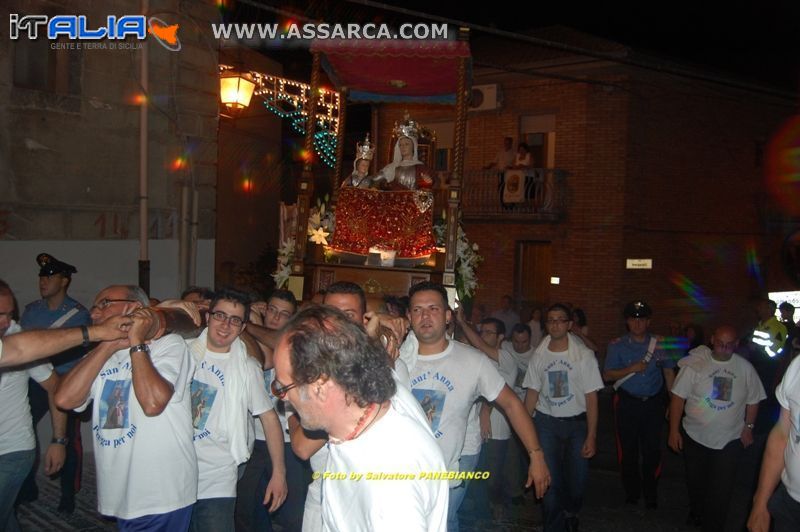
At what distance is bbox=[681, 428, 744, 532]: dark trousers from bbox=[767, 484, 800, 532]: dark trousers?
180 cm

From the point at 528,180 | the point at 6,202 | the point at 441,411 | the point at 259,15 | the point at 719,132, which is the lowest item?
the point at 441,411

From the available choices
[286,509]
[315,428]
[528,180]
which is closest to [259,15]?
[528,180]

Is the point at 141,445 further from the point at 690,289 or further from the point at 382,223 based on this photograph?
the point at 690,289

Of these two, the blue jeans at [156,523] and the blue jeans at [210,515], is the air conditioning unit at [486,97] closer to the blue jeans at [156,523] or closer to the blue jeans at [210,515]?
the blue jeans at [210,515]

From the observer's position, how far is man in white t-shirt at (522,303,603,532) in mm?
6496

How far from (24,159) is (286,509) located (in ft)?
17.5

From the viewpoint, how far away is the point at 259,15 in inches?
597

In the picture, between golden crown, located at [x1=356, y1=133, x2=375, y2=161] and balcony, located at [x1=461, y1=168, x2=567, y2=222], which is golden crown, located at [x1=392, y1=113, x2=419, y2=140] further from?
balcony, located at [x1=461, y1=168, x2=567, y2=222]

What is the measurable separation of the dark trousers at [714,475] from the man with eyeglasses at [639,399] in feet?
2.82

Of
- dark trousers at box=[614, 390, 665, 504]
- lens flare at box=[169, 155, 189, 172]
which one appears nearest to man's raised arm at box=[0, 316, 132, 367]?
dark trousers at box=[614, 390, 665, 504]

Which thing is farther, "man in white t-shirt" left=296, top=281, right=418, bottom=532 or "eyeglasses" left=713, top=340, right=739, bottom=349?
"eyeglasses" left=713, top=340, right=739, bottom=349

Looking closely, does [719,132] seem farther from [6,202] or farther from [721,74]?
[6,202]

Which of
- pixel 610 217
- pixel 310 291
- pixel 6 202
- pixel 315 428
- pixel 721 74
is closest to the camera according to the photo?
A: pixel 315 428

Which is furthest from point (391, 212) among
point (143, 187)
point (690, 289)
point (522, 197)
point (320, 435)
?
point (690, 289)
